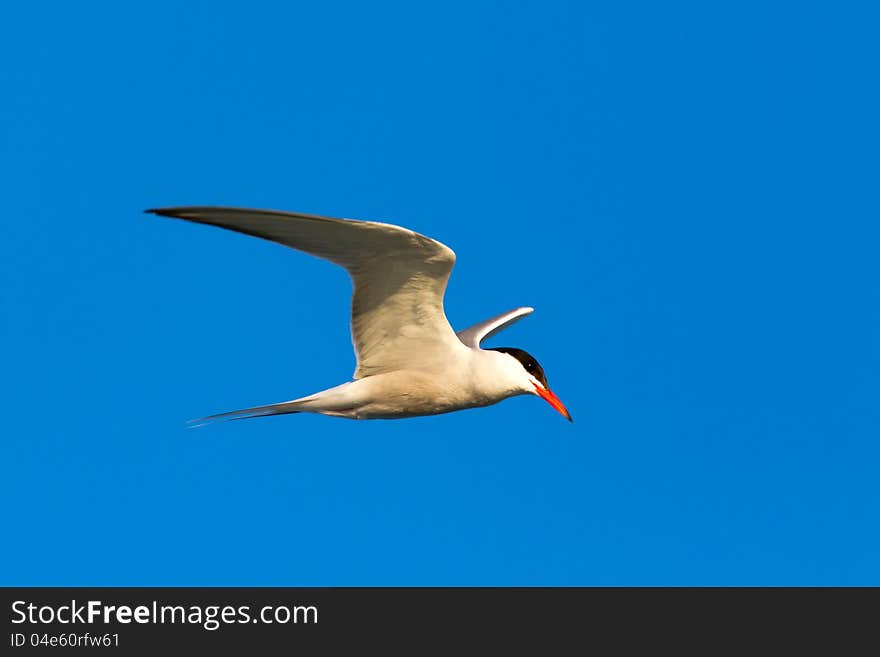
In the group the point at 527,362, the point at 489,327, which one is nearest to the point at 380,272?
the point at 527,362

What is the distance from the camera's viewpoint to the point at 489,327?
1178cm

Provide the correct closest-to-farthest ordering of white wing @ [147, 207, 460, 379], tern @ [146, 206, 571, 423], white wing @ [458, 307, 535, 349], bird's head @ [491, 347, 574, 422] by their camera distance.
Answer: white wing @ [147, 207, 460, 379] < tern @ [146, 206, 571, 423] < bird's head @ [491, 347, 574, 422] < white wing @ [458, 307, 535, 349]

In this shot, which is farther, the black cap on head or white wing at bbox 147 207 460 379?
the black cap on head

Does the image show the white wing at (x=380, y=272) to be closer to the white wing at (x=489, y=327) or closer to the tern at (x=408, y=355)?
the tern at (x=408, y=355)

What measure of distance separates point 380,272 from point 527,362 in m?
1.89

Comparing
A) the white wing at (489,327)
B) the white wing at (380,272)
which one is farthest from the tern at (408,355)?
the white wing at (489,327)

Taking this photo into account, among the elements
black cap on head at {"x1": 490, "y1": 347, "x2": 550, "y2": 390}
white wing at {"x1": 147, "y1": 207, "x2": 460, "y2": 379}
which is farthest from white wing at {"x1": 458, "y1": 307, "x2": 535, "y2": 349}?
white wing at {"x1": 147, "y1": 207, "x2": 460, "y2": 379}

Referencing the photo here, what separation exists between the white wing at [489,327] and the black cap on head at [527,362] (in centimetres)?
107

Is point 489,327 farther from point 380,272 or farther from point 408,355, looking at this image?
point 380,272

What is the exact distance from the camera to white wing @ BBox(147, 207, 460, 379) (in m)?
7.26

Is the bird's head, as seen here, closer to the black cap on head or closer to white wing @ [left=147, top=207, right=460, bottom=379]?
the black cap on head
